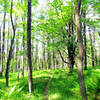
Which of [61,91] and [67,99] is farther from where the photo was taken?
[61,91]

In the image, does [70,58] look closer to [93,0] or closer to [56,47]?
[56,47]

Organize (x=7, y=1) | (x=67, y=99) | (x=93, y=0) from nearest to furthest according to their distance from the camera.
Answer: (x=67, y=99) < (x=93, y=0) < (x=7, y=1)

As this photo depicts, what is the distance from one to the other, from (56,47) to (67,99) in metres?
6.07

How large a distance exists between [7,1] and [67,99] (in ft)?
41.7

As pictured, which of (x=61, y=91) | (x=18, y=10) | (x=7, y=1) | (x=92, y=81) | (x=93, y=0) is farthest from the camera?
(x=18, y=10)

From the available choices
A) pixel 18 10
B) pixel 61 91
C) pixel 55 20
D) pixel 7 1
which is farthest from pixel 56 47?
pixel 7 1

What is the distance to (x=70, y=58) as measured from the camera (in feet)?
44.6

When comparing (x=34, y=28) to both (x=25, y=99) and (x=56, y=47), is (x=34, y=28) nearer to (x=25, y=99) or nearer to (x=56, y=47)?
(x=56, y=47)

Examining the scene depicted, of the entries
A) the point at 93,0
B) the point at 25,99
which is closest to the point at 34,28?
the point at 93,0

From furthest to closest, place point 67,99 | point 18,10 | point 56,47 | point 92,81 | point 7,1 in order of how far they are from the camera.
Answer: point 18,10 → point 7,1 → point 56,47 → point 92,81 → point 67,99

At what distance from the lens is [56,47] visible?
1249cm

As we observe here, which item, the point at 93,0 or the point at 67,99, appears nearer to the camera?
the point at 67,99

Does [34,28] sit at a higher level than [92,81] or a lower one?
higher

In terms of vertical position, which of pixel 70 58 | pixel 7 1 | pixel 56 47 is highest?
pixel 7 1
